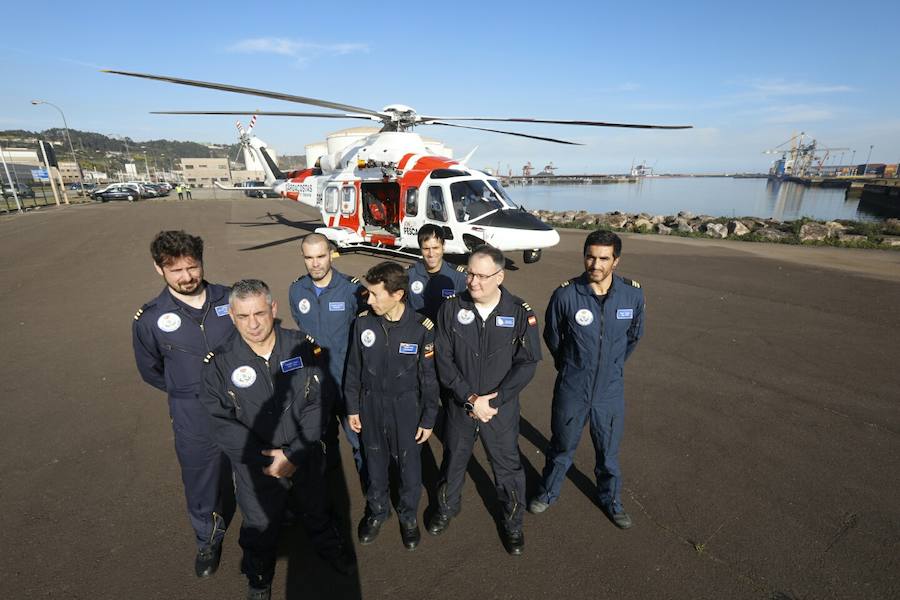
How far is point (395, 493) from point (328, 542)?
2.71ft

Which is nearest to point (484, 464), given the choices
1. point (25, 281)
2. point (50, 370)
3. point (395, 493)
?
point (395, 493)

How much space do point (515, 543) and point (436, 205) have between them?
829 centimetres

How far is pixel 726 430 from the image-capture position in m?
4.04

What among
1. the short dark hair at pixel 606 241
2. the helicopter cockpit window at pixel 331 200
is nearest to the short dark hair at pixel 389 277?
the short dark hair at pixel 606 241

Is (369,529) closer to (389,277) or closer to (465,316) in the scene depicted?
(465,316)

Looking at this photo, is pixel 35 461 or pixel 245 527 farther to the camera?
pixel 35 461

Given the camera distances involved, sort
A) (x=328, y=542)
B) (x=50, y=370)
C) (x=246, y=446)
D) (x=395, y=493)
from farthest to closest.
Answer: (x=50, y=370) → (x=395, y=493) → (x=328, y=542) → (x=246, y=446)

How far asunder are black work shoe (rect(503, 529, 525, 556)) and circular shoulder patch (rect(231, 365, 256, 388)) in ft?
6.78

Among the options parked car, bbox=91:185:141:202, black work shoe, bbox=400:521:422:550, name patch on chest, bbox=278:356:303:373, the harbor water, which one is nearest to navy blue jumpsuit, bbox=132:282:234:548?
name patch on chest, bbox=278:356:303:373

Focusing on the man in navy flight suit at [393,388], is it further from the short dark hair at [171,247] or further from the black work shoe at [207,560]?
the short dark hair at [171,247]

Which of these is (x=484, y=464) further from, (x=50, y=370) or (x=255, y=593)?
(x=50, y=370)

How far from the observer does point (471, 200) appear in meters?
9.78

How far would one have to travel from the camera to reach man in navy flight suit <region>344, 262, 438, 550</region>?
2.62 meters

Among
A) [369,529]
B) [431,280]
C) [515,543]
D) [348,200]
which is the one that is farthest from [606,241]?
[348,200]
